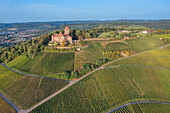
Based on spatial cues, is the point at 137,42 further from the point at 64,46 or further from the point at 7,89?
the point at 7,89

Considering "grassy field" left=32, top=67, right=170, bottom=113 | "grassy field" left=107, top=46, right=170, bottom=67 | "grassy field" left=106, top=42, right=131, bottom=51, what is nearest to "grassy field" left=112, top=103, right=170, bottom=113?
"grassy field" left=32, top=67, right=170, bottom=113

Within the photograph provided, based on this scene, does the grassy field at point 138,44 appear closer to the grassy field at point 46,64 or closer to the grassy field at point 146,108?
the grassy field at point 46,64

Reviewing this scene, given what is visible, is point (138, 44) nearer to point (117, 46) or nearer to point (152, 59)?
point (117, 46)

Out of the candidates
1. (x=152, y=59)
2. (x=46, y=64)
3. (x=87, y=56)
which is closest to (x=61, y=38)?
(x=46, y=64)

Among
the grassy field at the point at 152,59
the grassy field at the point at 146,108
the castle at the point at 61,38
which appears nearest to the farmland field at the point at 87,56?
the grassy field at the point at 152,59

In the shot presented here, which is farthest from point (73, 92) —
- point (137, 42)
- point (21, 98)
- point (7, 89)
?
point (137, 42)

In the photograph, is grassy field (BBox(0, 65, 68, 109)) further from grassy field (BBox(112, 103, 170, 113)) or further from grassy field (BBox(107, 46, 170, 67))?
grassy field (BBox(107, 46, 170, 67))
